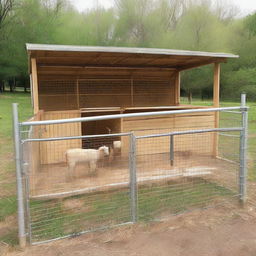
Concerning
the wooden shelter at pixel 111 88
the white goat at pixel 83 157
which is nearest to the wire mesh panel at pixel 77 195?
the white goat at pixel 83 157

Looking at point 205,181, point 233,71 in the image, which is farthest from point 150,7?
point 205,181

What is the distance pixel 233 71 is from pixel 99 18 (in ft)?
52.2

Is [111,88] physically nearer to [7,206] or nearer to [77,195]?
[77,195]

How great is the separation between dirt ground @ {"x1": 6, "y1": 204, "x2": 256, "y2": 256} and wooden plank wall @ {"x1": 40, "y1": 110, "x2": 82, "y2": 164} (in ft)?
8.39

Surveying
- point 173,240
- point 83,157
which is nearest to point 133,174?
point 173,240

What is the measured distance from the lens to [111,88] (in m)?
7.60

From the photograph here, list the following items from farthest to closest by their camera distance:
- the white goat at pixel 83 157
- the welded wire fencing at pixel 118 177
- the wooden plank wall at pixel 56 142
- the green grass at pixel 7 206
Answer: the wooden plank wall at pixel 56 142 → the white goat at pixel 83 157 → the green grass at pixel 7 206 → the welded wire fencing at pixel 118 177

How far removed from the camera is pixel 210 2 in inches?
1146

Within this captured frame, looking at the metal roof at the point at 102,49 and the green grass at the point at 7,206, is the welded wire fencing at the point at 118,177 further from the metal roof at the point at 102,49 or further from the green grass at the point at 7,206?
the metal roof at the point at 102,49

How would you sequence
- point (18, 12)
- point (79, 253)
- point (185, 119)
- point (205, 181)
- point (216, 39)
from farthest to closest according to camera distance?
point (18, 12) → point (216, 39) → point (185, 119) → point (205, 181) → point (79, 253)

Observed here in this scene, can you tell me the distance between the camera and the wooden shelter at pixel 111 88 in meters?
5.44

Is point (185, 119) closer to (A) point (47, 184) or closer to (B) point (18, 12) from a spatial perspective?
(A) point (47, 184)

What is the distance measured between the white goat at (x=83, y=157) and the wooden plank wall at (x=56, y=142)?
888 mm

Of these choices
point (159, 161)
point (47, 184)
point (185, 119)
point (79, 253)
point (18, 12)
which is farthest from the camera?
point (18, 12)
